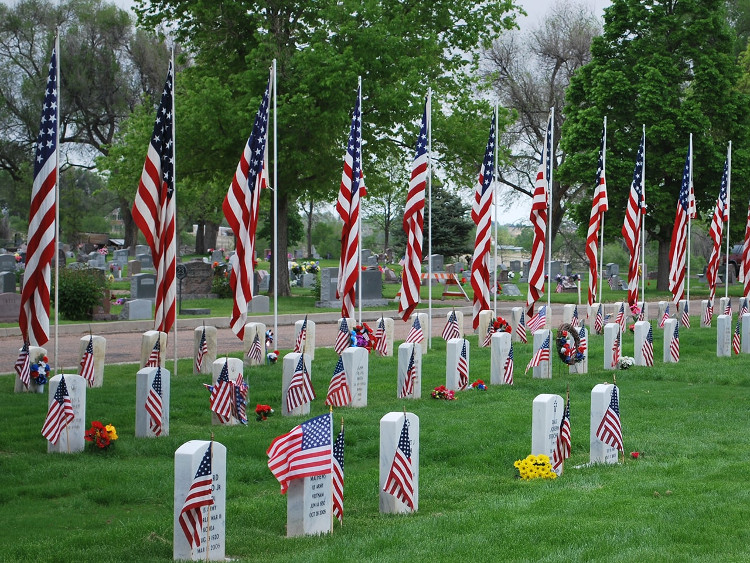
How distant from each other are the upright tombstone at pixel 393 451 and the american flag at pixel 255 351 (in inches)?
374

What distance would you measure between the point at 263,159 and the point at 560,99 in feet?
124

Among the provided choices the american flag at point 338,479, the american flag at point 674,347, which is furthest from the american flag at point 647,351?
the american flag at point 338,479

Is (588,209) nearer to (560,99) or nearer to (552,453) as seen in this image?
(560,99)

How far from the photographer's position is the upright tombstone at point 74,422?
1102cm

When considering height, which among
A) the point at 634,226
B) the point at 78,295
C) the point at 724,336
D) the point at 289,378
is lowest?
the point at 289,378

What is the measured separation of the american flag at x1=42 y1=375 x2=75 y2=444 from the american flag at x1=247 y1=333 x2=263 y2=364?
6.90 m

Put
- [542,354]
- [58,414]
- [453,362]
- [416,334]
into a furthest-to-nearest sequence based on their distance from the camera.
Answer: [416,334] < [542,354] < [453,362] < [58,414]

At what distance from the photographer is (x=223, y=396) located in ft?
40.5

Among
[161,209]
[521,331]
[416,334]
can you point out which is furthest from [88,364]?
[521,331]

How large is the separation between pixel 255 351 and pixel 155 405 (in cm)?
601

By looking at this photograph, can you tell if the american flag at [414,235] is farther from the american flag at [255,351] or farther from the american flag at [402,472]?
the american flag at [402,472]

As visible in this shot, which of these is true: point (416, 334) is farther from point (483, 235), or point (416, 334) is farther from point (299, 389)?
point (299, 389)

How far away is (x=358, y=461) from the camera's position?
1095cm

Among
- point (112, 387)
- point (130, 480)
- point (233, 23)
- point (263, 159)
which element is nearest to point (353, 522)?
point (130, 480)
